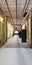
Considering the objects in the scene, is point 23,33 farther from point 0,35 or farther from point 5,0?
point 5,0

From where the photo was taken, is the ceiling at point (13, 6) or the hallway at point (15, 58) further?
the ceiling at point (13, 6)

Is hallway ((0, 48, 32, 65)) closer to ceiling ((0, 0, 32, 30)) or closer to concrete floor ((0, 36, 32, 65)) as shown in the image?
concrete floor ((0, 36, 32, 65))

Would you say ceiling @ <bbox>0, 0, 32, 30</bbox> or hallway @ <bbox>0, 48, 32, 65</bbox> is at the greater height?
ceiling @ <bbox>0, 0, 32, 30</bbox>

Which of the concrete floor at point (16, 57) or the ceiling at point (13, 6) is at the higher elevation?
the ceiling at point (13, 6)

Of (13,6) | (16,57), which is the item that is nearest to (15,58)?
(16,57)

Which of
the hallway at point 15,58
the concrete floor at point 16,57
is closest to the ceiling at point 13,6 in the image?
the concrete floor at point 16,57

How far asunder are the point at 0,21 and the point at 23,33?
265 centimetres

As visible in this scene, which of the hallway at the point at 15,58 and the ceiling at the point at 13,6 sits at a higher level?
the ceiling at the point at 13,6

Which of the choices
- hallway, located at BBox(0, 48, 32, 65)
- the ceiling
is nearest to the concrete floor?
hallway, located at BBox(0, 48, 32, 65)

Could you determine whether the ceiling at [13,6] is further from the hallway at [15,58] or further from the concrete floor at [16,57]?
the hallway at [15,58]

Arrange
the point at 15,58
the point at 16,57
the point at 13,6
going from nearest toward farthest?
the point at 15,58 < the point at 16,57 < the point at 13,6

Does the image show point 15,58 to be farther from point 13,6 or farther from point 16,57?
point 13,6

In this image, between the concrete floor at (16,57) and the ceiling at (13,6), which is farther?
the ceiling at (13,6)

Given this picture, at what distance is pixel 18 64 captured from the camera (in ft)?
14.2
